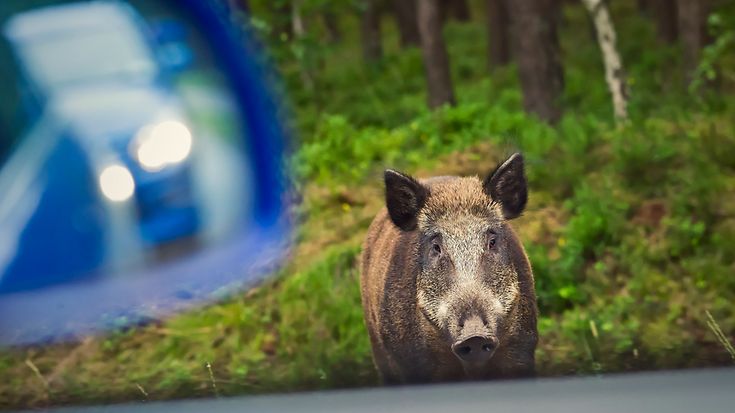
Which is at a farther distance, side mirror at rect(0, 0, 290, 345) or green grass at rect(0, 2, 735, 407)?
green grass at rect(0, 2, 735, 407)

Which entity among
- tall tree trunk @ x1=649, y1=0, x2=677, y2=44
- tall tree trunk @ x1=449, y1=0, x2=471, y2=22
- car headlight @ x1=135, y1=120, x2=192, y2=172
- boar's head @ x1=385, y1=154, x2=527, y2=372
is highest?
tall tree trunk @ x1=449, y1=0, x2=471, y2=22

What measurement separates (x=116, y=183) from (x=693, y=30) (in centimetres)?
1277

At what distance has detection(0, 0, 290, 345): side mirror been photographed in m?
3.44

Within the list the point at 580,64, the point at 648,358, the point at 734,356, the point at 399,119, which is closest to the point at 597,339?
the point at 648,358

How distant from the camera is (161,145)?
11.5 ft

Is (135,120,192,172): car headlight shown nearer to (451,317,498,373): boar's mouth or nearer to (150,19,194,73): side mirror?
(150,19,194,73): side mirror

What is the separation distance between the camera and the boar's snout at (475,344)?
446cm

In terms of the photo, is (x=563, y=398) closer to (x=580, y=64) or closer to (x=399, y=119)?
(x=399, y=119)

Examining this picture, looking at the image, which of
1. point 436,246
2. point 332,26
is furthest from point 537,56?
point 332,26

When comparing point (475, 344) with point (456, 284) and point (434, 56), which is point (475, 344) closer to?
point (456, 284)

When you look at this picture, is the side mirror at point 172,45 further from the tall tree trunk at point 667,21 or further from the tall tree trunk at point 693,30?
the tall tree trunk at point 667,21

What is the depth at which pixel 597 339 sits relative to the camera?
20.5 ft

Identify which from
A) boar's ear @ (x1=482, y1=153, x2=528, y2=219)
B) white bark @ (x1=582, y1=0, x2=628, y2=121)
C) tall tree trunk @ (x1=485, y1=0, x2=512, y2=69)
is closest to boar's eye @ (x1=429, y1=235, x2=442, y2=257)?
boar's ear @ (x1=482, y1=153, x2=528, y2=219)

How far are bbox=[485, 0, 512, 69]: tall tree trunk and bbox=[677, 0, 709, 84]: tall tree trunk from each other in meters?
6.70
